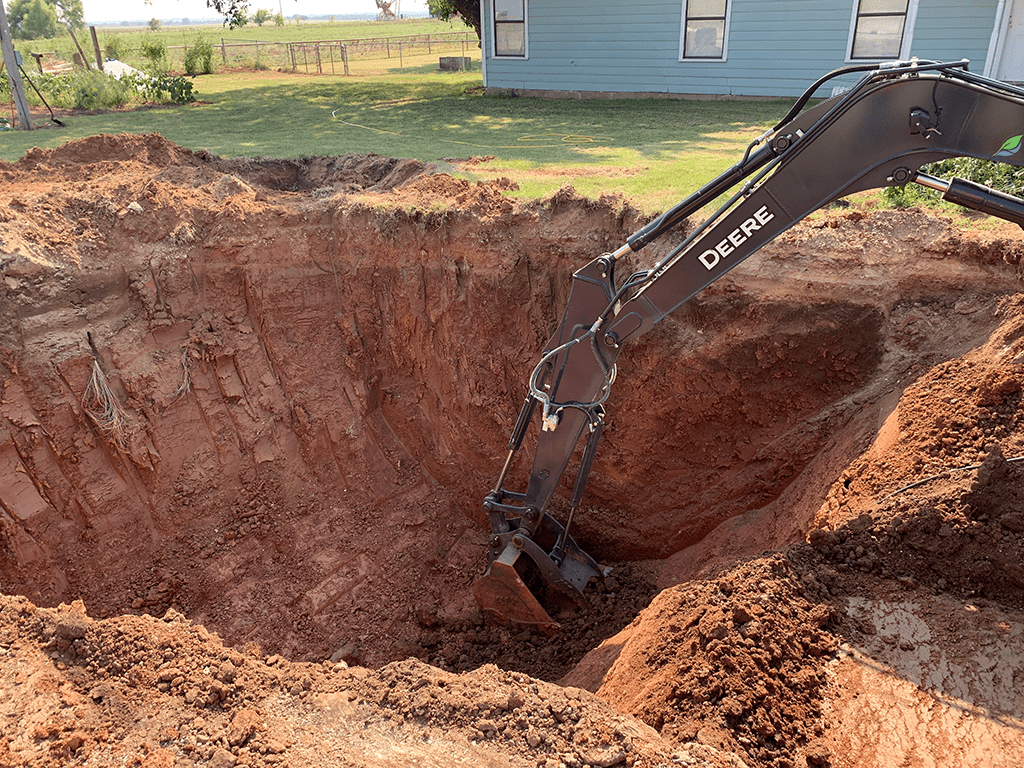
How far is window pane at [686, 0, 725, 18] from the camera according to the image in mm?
16766

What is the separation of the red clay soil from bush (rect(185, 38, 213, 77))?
59.0ft

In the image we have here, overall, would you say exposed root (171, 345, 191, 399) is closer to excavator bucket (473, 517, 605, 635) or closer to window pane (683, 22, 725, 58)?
excavator bucket (473, 517, 605, 635)

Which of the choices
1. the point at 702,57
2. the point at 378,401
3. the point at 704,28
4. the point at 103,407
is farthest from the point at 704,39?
the point at 103,407

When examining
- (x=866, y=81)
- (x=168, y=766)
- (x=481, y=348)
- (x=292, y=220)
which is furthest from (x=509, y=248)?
(x=168, y=766)

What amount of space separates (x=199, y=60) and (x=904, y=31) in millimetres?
23592

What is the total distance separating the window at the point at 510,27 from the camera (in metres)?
18.8

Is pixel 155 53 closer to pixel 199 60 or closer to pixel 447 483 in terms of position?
pixel 199 60

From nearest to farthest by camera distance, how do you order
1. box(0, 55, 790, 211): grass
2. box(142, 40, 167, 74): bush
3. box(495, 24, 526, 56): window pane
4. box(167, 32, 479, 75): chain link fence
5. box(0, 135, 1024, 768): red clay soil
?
box(0, 135, 1024, 768): red clay soil < box(0, 55, 790, 211): grass < box(495, 24, 526, 56): window pane < box(142, 40, 167, 74): bush < box(167, 32, 479, 75): chain link fence

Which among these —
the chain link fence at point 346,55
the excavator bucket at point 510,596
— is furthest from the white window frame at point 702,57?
the excavator bucket at point 510,596

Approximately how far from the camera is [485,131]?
46.9 feet

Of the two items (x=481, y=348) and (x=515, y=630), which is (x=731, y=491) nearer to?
(x=515, y=630)

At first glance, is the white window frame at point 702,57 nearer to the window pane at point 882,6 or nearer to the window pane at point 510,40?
the window pane at point 882,6

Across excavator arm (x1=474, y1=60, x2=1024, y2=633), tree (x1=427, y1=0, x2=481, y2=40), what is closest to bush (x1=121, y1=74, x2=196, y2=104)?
tree (x1=427, y1=0, x2=481, y2=40)

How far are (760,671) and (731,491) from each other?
3.57m
